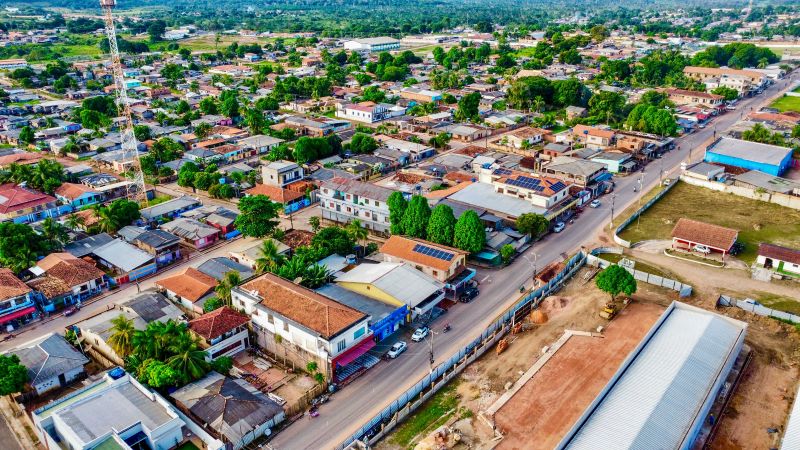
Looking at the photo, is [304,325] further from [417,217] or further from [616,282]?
[616,282]

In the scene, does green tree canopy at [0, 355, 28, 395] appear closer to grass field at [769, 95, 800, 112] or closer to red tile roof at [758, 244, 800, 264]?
red tile roof at [758, 244, 800, 264]

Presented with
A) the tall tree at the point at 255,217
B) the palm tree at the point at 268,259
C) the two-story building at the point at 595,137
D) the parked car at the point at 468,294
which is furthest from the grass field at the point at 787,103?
the palm tree at the point at 268,259

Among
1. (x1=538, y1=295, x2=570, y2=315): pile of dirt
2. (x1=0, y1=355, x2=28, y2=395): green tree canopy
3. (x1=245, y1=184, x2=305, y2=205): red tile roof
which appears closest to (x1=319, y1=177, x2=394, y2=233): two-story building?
(x1=245, y1=184, x2=305, y2=205): red tile roof

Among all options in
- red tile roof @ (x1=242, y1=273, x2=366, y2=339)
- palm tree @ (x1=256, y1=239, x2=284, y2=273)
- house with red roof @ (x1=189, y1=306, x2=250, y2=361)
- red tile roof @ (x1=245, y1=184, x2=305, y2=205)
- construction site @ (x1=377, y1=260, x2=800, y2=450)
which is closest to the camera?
construction site @ (x1=377, y1=260, x2=800, y2=450)

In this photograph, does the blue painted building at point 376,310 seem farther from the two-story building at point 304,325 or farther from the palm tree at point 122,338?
the palm tree at point 122,338

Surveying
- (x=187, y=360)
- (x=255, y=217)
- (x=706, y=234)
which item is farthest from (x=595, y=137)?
(x=187, y=360)

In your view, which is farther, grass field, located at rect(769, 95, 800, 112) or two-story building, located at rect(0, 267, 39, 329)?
grass field, located at rect(769, 95, 800, 112)
